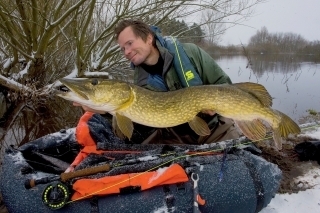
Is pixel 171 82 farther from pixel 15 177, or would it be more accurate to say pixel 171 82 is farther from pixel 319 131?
pixel 319 131

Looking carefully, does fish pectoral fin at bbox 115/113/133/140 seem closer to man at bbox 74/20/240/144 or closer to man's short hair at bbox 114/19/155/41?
man at bbox 74/20/240/144

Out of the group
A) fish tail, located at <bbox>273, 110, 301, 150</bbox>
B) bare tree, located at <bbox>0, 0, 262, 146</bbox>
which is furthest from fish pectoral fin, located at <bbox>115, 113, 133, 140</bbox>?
bare tree, located at <bbox>0, 0, 262, 146</bbox>

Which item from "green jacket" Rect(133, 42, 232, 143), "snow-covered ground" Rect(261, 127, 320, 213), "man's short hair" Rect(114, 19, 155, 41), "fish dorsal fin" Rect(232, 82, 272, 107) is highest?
"man's short hair" Rect(114, 19, 155, 41)

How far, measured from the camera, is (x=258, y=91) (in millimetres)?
1756

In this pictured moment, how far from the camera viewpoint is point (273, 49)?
3009cm

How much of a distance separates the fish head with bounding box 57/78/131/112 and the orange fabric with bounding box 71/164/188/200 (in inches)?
19.6

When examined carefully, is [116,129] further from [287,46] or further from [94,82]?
[287,46]

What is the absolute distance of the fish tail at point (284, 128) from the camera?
65.7 inches

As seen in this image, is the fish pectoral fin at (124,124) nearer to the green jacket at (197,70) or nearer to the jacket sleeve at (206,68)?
the green jacket at (197,70)

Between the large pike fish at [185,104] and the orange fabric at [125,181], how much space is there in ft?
1.25

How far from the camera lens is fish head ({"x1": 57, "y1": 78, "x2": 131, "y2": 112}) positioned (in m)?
1.63

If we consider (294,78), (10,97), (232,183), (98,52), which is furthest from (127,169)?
(294,78)

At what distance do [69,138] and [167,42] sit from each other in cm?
108

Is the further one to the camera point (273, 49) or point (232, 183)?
point (273, 49)
